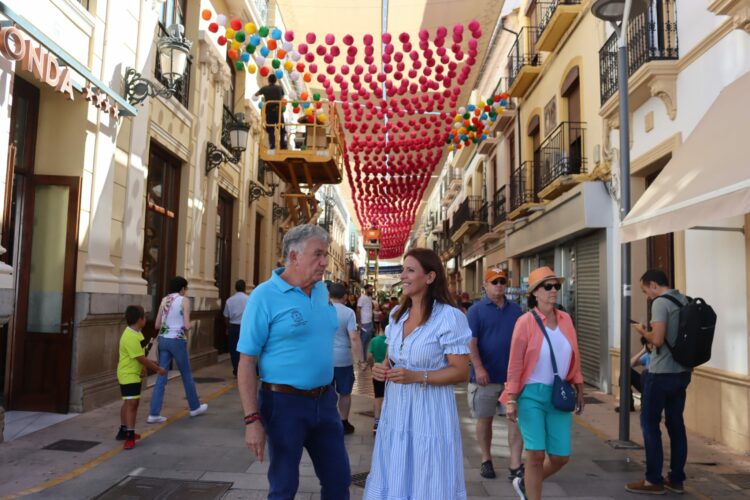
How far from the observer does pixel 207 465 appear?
5.17m

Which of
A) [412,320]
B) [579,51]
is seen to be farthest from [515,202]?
[412,320]

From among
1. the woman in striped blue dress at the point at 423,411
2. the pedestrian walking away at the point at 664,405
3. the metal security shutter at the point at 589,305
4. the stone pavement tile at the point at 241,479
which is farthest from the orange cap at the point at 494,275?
the metal security shutter at the point at 589,305

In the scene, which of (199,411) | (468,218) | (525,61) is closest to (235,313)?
(199,411)

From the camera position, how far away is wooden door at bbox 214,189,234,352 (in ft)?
45.0

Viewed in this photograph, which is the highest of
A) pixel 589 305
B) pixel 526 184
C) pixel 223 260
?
pixel 526 184

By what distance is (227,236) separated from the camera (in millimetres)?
14562

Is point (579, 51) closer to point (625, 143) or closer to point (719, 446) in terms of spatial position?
point (625, 143)

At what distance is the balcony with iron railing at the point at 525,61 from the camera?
14297 millimetres

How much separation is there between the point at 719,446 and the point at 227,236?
11.4 metres

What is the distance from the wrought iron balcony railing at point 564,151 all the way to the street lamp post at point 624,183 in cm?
482

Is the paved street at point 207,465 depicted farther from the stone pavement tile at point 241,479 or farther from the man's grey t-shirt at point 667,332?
the man's grey t-shirt at point 667,332

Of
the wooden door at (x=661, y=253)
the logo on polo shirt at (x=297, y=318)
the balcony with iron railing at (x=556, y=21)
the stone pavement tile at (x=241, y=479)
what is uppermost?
the balcony with iron railing at (x=556, y=21)

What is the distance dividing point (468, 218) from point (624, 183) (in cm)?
1723

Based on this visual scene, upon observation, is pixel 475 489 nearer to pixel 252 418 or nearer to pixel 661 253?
pixel 252 418
